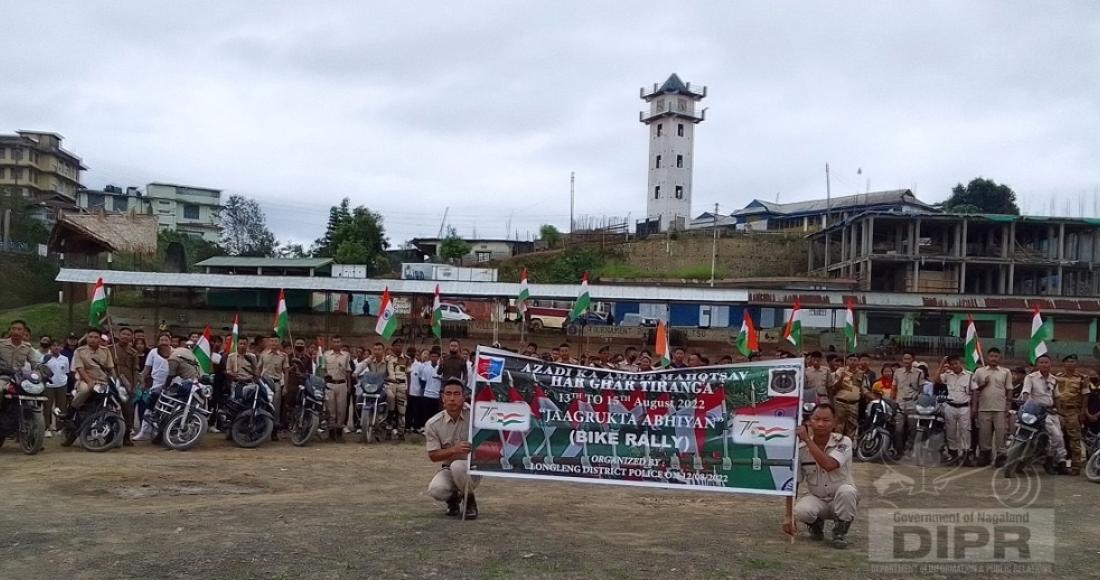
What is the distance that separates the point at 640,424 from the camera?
712 centimetres

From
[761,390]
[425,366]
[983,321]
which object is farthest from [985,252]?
[761,390]

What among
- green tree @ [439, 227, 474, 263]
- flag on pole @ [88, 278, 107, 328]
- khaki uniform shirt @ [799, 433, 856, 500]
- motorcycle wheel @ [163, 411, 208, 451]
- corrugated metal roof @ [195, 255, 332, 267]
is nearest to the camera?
khaki uniform shirt @ [799, 433, 856, 500]

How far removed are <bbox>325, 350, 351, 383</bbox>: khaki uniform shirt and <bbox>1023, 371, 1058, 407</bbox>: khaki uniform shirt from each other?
10.6 m

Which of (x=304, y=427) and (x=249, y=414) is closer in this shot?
(x=249, y=414)

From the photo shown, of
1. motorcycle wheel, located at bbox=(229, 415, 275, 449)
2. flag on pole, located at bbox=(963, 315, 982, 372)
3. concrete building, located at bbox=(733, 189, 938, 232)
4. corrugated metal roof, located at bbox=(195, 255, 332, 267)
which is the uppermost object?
concrete building, located at bbox=(733, 189, 938, 232)

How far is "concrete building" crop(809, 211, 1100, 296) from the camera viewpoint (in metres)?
46.9

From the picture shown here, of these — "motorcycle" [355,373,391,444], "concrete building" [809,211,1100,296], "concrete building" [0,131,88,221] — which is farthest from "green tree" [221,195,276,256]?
"motorcycle" [355,373,391,444]

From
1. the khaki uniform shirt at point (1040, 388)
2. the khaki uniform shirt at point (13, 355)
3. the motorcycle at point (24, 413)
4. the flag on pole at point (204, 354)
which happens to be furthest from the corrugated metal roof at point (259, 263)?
the khaki uniform shirt at point (1040, 388)

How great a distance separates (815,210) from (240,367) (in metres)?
61.5

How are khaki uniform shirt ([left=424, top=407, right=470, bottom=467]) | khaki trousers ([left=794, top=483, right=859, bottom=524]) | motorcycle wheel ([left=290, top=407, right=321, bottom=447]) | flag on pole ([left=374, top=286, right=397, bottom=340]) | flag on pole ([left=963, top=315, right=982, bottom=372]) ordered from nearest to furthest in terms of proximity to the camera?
1. khaki trousers ([left=794, top=483, right=859, bottom=524])
2. khaki uniform shirt ([left=424, top=407, right=470, bottom=467])
3. motorcycle wheel ([left=290, top=407, right=321, bottom=447])
4. flag on pole ([left=963, top=315, right=982, bottom=372])
5. flag on pole ([left=374, top=286, right=397, bottom=340])

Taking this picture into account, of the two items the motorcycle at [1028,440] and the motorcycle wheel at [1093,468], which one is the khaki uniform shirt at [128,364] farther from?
the motorcycle wheel at [1093,468]

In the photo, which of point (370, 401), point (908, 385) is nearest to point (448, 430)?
point (370, 401)

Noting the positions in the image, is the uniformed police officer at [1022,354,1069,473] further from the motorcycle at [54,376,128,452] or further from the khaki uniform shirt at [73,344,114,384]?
the khaki uniform shirt at [73,344,114,384]

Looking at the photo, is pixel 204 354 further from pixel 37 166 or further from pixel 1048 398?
pixel 37 166
